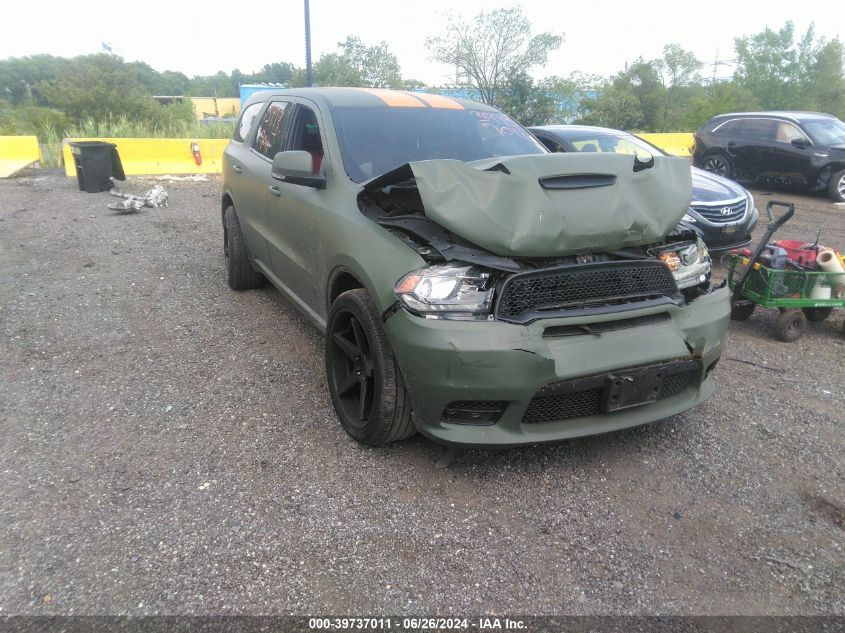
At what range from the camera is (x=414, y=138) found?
3752mm

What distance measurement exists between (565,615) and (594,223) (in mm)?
1612

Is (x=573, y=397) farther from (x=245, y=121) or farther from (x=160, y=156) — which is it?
(x=160, y=156)

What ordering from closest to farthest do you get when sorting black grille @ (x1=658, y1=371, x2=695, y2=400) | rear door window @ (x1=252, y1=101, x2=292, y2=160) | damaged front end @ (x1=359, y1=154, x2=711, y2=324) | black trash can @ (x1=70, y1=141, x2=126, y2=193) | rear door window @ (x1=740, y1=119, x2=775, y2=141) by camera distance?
1. damaged front end @ (x1=359, y1=154, x2=711, y2=324)
2. black grille @ (x1=658, y1=371, x2=695, y2=400)
3. rear door window @ (x1=252, y1=101, x2=292, y2=160)
4. black trash can @ (x1=70, y1=141, x2=126, y2=193)
5. rear door window @ (x1=740, y1=119, x2=775, y2=141)

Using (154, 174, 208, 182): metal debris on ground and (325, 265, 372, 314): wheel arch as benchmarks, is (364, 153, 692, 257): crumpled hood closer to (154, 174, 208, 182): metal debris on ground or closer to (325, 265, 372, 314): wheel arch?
(325, 265, 372, 314): wheel arch

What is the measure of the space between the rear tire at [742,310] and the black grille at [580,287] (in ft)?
8.55

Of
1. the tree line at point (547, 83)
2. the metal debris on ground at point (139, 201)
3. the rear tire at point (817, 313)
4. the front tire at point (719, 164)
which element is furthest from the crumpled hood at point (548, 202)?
the tree line at point (547, 83)

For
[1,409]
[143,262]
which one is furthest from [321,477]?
[143,262]

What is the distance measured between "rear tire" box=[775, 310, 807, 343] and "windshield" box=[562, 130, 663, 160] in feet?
10.8

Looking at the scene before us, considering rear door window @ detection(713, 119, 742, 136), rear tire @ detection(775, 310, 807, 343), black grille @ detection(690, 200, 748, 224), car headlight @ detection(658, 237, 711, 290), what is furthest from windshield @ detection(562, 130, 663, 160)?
rear door window @ detection(713, 119, 742, 136)

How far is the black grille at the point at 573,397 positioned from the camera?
99.0 inches

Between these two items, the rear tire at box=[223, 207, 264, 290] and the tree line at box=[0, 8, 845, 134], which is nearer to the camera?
the rear tire at box=[223, 207, 264, 290]

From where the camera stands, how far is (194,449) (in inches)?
120

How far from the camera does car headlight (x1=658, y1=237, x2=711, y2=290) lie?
3045 mm

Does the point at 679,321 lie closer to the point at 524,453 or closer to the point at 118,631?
the point at 524,453
